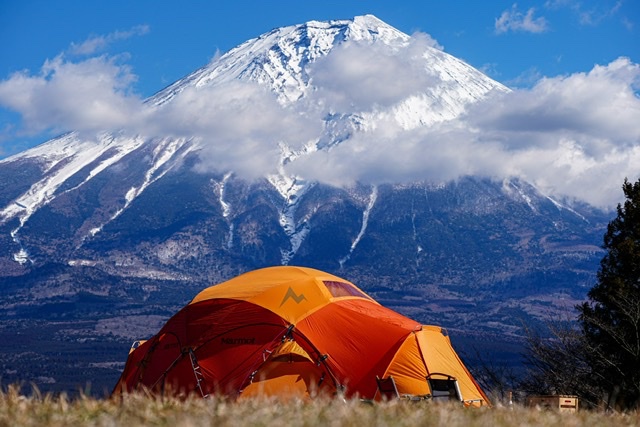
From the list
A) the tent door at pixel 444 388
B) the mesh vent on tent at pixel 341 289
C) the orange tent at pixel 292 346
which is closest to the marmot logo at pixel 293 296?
the orange tent at pixel 292 346

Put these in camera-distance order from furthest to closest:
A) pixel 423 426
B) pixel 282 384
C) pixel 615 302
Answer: pixel 615 302 → pixel 282 384 → pixel 423 426

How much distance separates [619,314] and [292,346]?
8.99m

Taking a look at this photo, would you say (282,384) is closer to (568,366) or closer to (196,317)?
(196,317)

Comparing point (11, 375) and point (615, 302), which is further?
point (11, 375)

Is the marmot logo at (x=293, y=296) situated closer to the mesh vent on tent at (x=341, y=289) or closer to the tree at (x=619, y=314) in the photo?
the mesh vent on tent at (x=341, y=289)

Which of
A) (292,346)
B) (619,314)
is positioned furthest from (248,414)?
(619,314)

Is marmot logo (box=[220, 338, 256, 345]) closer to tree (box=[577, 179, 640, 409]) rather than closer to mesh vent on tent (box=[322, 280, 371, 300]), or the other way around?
mesh vent on tent (box=[322, 280, 371, 300])

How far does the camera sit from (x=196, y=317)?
919 inches

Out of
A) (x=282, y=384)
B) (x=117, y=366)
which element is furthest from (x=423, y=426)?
(x=117, y=366)

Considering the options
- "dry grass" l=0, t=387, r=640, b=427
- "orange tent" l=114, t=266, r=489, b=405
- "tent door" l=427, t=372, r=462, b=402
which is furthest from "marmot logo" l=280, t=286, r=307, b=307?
"dry grass" l=0, t=387, r=640, b=427

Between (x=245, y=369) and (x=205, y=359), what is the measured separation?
124cm

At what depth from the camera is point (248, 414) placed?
26.9 feet

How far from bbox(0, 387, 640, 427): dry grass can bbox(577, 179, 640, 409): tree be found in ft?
46.6

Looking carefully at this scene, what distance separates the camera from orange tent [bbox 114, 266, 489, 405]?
21297 millimetres
